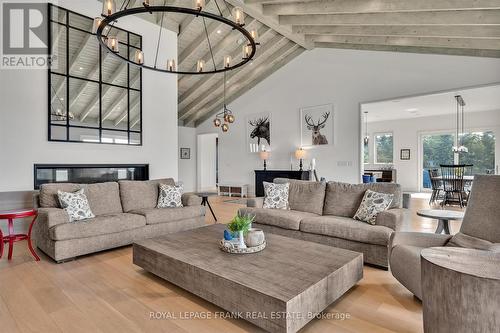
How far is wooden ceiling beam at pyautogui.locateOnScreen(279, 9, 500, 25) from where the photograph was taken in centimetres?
392

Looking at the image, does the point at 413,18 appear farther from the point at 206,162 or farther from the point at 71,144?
the point at 206,162

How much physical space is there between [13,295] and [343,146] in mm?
6340

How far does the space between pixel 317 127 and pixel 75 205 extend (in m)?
5.63

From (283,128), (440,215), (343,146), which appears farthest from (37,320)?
(283,128)

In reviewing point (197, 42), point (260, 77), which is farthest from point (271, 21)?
point (260, 77)

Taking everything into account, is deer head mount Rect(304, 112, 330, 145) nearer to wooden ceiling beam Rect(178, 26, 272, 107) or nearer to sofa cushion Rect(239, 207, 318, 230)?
wooden ceiling beam Rect(178, 26, 272, 107)

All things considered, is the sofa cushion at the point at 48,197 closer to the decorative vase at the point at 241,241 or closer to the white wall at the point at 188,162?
the decorative vase at the point at 241,241

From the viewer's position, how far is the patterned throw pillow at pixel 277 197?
4.13 m

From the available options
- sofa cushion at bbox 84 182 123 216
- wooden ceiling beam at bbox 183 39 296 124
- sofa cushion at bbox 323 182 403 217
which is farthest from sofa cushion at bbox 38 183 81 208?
wooden ceiling beam at bbox 183 39 296 124

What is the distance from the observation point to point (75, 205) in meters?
3.43

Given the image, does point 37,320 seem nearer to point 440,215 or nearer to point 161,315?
point 161,315

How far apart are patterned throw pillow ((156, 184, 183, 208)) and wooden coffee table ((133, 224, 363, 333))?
1.55 meters

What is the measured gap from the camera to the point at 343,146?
6.78m

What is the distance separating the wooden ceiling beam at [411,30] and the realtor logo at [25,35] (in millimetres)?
4830
